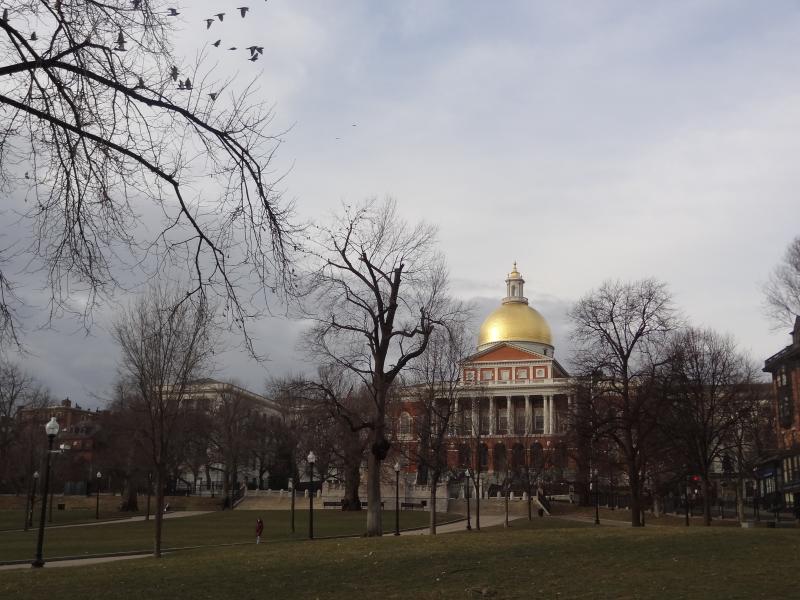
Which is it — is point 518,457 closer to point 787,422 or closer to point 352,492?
point 352,492

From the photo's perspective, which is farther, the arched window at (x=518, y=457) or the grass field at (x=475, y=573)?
the arched window at (x=518, y=457)

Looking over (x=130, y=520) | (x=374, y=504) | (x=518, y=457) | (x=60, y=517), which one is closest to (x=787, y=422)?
(x=518, y=457)

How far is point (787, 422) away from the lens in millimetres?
60188

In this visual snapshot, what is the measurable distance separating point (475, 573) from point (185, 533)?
103ft

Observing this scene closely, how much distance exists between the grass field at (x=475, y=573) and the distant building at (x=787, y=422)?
137 ft

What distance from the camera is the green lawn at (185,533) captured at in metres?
34.9

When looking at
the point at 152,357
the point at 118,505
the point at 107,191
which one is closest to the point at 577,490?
the point at 118,505

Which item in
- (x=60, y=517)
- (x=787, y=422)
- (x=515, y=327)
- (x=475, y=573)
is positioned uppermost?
(x=515, y=327)

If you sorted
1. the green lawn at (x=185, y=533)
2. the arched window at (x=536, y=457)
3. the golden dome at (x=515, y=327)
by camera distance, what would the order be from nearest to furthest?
the green lawn at (x=185, y=533)
the arched window at (x=536, y=457)
the golden dome at (x=515, y=327)

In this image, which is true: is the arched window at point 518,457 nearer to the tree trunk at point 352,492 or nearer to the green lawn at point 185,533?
the green lawn at point 185,533

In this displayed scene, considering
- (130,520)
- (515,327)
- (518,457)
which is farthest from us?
(515,327)

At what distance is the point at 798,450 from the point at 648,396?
93.3 feet

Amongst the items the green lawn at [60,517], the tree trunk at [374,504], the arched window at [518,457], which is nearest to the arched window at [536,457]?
the arched window at [518,457]

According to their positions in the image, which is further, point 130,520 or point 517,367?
point 517,367
